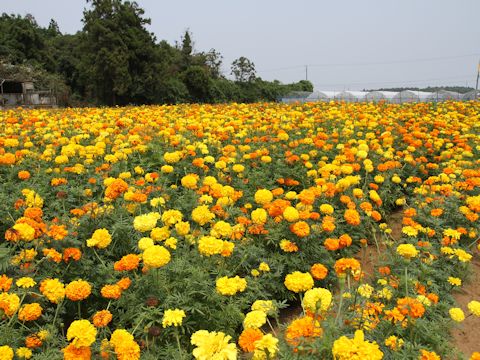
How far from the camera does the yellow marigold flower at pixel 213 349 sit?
1.17 m

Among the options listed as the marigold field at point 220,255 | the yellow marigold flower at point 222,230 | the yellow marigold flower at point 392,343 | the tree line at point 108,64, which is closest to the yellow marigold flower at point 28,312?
the marigold field at point 220,255

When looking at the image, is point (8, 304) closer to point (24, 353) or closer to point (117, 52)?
point (24, 353)

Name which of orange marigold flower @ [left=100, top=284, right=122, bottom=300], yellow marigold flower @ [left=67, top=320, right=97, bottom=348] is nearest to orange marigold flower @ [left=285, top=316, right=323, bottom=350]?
yellow marigold flower @ [left=67, top=320, right=97, bottom=348]

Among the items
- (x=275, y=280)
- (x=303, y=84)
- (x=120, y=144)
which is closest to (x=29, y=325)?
(x=275, y=280)

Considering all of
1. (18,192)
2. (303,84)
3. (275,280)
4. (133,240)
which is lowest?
(275,280)

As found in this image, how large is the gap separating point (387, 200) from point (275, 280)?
7.30 ft

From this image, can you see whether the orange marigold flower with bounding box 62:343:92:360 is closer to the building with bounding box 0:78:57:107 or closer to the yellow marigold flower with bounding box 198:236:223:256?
the yellow marigold flower with bounding box 198:236:223:256

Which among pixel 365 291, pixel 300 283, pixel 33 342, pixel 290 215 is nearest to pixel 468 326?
pixel 365 291

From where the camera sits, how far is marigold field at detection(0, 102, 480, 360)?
1.74m

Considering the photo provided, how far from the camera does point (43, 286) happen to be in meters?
1.87

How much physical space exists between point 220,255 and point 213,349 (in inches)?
51.6

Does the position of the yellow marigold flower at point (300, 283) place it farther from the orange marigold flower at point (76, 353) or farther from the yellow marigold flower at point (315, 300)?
the orange marigold flower at point (76, 353)

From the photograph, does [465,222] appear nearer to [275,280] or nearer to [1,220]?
[275,280]

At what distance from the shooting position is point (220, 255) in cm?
251
